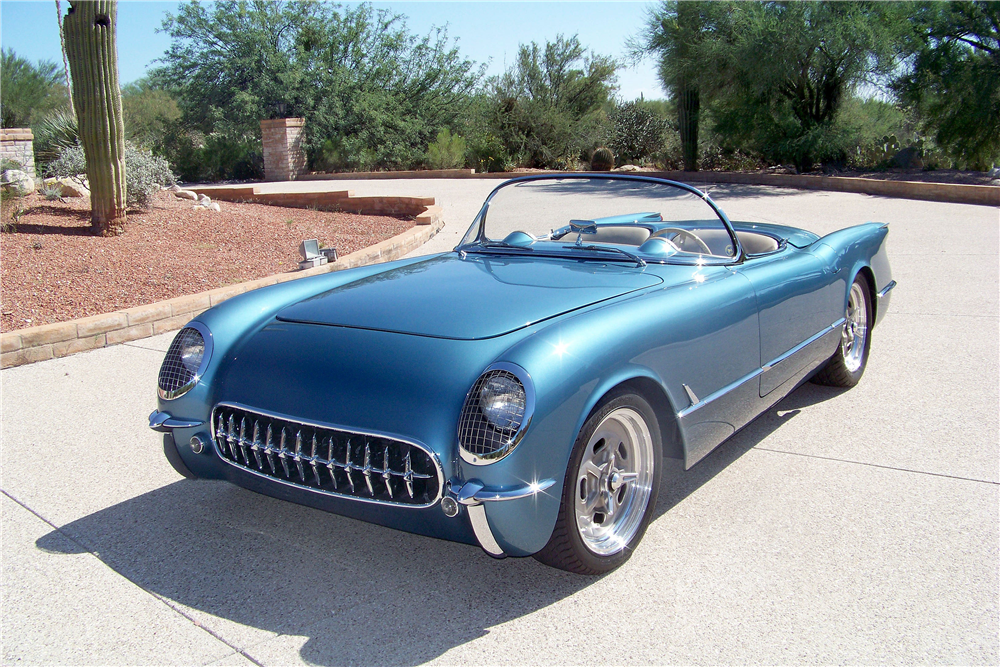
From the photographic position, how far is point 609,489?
8.96 ft

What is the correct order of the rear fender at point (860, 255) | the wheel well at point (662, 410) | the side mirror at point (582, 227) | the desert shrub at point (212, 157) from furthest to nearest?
1. the desert shrub at point (212, 157)
2. the rear fender at point (860, 255)
3. the side mirror at point (582, 227)
4. the wheel well at point (662, 410)

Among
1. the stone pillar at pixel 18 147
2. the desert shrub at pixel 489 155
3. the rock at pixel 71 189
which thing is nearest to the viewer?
the rock at pixel 71 189

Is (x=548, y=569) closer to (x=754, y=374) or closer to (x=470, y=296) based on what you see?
(x=470, y=296)

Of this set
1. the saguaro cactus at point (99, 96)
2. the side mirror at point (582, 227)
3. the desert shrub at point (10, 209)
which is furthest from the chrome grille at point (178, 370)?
the desert shrub at point (10, 209)

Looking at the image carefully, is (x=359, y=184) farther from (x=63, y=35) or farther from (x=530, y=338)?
(x=530, y=338)

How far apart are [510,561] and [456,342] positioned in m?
0.84

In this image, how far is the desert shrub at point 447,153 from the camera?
23.4 metres

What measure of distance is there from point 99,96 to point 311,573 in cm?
698

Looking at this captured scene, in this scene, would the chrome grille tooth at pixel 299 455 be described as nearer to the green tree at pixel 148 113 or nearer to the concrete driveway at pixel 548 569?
the concrete driveway at pixel 548 569

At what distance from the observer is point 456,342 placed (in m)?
2.61

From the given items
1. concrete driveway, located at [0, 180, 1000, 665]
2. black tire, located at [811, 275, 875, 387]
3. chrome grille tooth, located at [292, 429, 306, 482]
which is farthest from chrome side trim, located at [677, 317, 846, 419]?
chrome grille tooth, located at [292, 429, 306, 482]

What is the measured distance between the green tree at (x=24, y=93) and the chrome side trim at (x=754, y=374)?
76.8ft

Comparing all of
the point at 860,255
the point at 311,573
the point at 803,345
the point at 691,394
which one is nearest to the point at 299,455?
the point at 311,573

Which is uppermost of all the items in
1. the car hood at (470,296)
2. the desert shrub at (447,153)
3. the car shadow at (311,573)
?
the desert shrub at (447,153)
